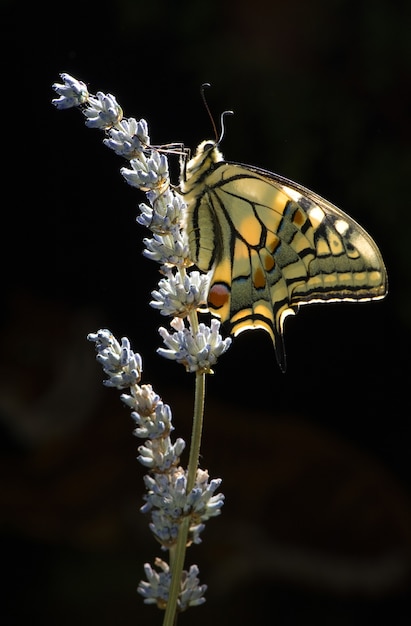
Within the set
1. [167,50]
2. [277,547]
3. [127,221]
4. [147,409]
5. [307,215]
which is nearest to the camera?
[147,409]

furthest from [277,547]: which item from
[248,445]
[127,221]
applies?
[127,221]

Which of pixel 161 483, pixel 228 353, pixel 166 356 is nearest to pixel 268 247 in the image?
pixel 166 356

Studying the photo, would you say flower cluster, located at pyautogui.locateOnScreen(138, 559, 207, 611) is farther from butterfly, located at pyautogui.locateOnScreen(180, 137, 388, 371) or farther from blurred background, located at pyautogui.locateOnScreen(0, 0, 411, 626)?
blurred background, located at pyautogui.locateOnScreen(0, 0, 411, 626)

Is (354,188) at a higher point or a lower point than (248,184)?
higher

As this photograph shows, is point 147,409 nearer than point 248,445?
Yes

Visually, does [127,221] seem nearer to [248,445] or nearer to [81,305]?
[81,305]

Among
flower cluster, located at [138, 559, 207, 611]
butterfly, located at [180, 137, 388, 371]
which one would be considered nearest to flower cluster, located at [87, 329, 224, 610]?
flower cluster, located at [138, 559, 207, 611]

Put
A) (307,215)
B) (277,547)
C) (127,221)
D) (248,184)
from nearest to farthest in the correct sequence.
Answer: (307,215)
(248,184)
(127,221)
(277,547)
